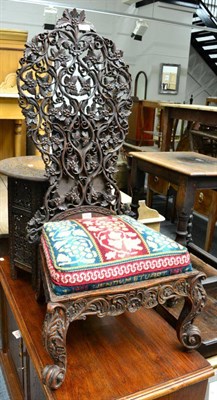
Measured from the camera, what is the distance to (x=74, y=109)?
1.31 m

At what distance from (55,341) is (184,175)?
0.81 metres

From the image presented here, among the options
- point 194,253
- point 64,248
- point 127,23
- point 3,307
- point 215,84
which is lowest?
point 3,307

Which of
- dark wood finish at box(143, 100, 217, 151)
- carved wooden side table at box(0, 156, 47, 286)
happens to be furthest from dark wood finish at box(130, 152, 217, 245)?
dark wood finish at box(143, 100, 217, 151)

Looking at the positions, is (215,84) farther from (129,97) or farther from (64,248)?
(64,248)

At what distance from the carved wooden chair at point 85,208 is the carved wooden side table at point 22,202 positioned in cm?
8

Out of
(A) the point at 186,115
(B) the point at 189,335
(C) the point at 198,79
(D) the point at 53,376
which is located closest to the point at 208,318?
(B) the point at 189,335

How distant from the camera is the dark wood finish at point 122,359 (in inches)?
38.4

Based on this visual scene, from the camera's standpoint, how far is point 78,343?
116cm

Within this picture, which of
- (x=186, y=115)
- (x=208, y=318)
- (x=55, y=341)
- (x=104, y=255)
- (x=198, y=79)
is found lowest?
(x=208, y=318)

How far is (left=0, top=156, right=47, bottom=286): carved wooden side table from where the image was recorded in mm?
1331

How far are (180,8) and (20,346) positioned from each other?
5464 mm

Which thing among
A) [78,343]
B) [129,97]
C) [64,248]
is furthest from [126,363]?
[129,97]

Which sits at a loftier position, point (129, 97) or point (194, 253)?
point (129, 97)

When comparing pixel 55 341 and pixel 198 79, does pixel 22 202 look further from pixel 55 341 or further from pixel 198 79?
pixel 198 79
